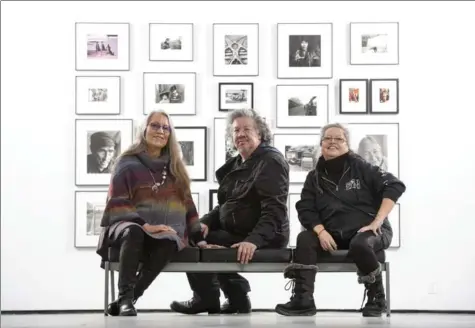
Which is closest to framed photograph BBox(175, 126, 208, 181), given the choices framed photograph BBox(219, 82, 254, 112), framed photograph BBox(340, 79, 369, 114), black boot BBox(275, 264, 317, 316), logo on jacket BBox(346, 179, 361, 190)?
framed photograph BBox(219, 82, 254, 112)

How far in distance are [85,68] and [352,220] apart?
321 centimetres

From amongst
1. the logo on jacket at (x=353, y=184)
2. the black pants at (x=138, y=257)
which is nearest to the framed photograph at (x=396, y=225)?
the logo on jacket at (x=353, y=184)

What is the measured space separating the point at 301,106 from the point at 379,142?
0.69 meters

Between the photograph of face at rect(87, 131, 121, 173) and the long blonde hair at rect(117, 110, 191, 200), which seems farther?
the photograph of face at rect(87, 131, 121, 173)

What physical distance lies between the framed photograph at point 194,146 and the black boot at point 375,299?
271 centimetres

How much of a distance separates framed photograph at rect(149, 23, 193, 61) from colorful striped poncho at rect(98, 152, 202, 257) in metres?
2.37

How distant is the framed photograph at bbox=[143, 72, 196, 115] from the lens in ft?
22.5

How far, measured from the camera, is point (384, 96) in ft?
22.4

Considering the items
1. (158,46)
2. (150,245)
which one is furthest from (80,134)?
(150,245)

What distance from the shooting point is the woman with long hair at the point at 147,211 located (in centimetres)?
424

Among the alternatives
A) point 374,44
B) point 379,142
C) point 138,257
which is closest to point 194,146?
point 379,142

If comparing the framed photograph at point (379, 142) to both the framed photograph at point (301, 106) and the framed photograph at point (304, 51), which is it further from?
A: the framed photograph at point (304, 51)

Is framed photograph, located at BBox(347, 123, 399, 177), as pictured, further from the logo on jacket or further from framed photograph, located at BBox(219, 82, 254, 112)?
the logo on jacket

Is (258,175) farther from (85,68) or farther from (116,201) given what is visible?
(85,68)
